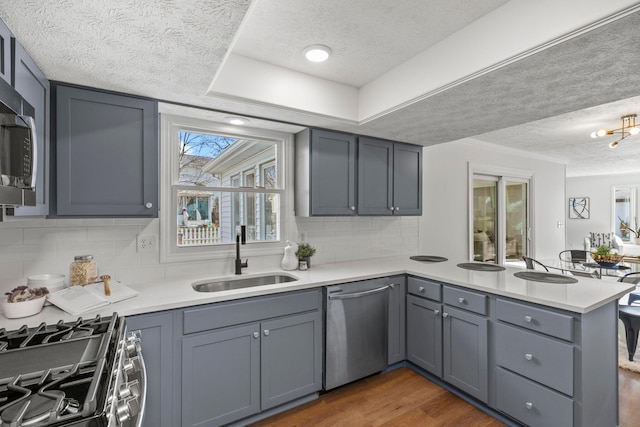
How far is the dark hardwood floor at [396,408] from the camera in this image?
2123 millimetres

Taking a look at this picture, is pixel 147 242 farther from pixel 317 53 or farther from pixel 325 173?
pixel 317 53

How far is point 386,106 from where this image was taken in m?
2.38

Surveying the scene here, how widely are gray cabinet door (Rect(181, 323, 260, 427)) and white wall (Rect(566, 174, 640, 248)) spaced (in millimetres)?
9896

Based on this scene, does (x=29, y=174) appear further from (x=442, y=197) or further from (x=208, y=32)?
(x=442, y=197)

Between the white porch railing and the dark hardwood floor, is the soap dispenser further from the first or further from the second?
the dark hardwood floor

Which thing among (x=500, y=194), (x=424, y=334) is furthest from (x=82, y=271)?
(x=500, y=194)

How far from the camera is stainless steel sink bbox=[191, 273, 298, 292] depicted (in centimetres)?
237

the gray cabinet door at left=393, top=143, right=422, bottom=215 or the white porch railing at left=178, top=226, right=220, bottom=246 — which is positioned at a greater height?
the gray cabinet door at left=393, top=143, right=422, bottom=215

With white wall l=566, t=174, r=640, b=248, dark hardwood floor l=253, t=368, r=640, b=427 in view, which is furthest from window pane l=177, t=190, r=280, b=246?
white wall l=566, t=174, r=640, b=248

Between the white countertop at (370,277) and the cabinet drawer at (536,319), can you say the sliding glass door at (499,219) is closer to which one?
the white countertop at (370,277)

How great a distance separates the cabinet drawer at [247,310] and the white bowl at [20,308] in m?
0.74

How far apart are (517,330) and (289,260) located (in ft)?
5.80

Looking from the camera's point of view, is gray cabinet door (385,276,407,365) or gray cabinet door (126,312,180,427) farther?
gray cabinet door (385,276,407,365)

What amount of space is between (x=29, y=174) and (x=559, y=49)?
7.76 ft
